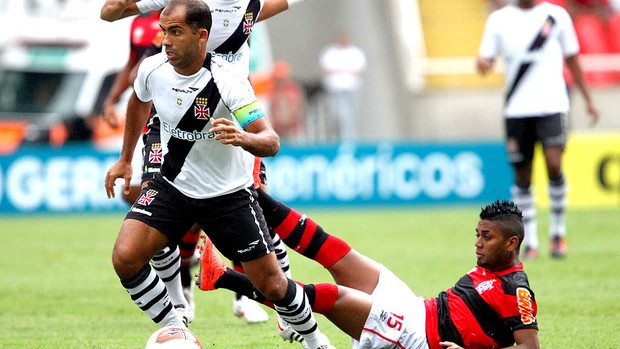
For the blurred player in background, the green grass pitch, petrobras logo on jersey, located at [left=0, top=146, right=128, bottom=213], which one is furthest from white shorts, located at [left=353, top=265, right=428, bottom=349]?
petrobras logo on jersey, located at [left=0, top=146, right=128, bottom=213]

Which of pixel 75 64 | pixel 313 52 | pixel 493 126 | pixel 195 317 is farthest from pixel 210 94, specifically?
pixel 313 52

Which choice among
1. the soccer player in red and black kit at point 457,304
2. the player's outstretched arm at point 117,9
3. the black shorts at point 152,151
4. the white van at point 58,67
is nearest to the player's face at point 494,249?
the soccer player in red and black kit at point 457,304

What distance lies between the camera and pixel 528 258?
1132 centimetres

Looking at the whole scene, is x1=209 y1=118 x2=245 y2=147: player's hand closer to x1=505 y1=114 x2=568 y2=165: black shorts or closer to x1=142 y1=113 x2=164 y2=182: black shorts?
x1=142 y1=113 x2=164 y2=182: black shorts

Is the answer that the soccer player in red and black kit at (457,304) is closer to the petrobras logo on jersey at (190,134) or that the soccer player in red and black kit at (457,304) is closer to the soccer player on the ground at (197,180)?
the soccer player on the ground at (197,180)

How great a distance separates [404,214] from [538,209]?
2146 mm

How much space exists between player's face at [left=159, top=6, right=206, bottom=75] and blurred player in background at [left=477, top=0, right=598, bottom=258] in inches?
212

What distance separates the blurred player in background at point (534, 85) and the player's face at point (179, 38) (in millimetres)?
5395

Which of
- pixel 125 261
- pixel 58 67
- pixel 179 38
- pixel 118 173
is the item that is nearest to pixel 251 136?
pixel 179 38

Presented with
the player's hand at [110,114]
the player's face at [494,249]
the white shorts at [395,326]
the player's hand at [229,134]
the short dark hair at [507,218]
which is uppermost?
the player's hand at [229,134]

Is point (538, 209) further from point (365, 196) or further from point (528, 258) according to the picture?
point (528, 258)

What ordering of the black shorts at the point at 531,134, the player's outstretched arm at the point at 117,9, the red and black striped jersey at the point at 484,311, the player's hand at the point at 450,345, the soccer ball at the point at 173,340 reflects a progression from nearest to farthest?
1. the player's hand at the point at 450,345
2. the red and black striped jersey at the point at 484,311
3. the soccer ball at the point at 173,340
4. the player's outstretched arm at the point at 117,9
5. the black shorts at the point at 531,134

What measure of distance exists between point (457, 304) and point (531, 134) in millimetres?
5378

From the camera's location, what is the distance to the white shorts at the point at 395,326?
618 cm
